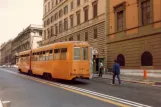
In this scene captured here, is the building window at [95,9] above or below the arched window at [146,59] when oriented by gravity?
above

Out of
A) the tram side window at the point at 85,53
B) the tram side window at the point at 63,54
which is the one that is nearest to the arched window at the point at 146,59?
the tram side window at the point at 85,53

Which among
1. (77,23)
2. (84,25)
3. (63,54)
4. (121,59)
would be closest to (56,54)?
(63,54)

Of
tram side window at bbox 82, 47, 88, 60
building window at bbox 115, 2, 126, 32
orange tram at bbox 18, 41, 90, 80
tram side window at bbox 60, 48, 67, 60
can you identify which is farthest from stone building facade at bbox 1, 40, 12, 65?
tram side window at bbox 82, 47, 88, 60

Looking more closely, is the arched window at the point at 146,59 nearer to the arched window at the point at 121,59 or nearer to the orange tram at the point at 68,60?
the arched window at the point at 121,59

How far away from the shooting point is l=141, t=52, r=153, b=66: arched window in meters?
22.5

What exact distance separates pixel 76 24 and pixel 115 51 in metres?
13.4

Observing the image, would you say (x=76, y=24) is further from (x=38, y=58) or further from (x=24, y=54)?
(x=38, y=58)

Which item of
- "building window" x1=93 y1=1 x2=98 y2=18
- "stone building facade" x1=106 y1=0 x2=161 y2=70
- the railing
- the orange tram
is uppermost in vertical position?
"building window" x1=93 y1=1 x2=98 y2=18

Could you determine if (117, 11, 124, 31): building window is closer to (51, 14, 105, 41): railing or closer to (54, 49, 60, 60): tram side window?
(51, 14, 105, 41): railing

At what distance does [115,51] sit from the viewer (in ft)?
91.4

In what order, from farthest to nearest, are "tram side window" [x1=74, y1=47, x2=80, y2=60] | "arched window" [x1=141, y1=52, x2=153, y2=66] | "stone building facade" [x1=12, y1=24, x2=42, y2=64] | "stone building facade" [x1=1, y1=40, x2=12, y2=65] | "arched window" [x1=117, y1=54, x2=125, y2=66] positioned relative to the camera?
"stone building facade" [x1=1, y1=40, x2=12, y2=65], "stone building facade" [x1=12, y1=24, x2=42, y2=64], "arched window" [x1=117, y1=54, x2=125, y2=66], "arched window" [x1=141, y1=52, x2=153, y2=66], "tram side window" [x1=74, y1=47, x2=80, y2=60]

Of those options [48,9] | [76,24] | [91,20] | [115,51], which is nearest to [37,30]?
[48,9]

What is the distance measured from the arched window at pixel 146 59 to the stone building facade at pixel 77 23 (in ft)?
20.5

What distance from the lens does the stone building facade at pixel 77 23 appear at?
3114 centimetres
